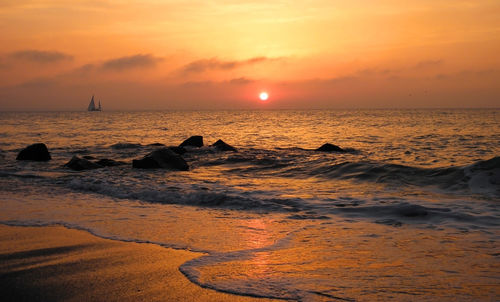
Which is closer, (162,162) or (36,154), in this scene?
(162,162)

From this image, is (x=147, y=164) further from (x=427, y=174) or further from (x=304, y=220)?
(x=427, y=174)

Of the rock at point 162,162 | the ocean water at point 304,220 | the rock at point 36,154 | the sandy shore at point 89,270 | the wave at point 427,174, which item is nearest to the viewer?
the sandy shore at point 89,270

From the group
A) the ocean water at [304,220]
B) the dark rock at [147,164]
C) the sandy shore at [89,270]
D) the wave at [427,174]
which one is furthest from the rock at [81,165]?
the sandy shore at [89,270]

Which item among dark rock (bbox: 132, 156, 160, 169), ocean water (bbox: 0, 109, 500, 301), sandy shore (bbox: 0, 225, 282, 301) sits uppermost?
dark rock (bbox: 132, 156, 160, 169)

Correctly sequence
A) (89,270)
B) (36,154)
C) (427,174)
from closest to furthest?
1. (89,270)
2. (427,174)
3. (36,154)

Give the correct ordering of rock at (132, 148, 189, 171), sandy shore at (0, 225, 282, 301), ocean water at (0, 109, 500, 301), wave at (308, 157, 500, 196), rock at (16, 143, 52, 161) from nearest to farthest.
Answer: sandy shore at (0, 225, 282, 301) → ocean water at (0, 109, 500, 301) → wave at (308, 157, 500, 196) → rock at (132, 148, 189, 171) → rock at (16, 143, 52, 161)

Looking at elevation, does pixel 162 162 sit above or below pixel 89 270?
above

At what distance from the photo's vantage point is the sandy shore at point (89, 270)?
414cm

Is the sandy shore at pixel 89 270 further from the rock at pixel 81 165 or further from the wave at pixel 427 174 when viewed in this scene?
the rock at pixel 81 165

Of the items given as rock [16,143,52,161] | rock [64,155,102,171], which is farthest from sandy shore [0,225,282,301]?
rock [16,143,52,161]

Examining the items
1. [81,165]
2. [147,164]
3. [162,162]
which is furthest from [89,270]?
[81,165]

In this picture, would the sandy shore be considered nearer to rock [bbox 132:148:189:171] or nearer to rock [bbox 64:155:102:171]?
rock [bbox 132:148:189:171]

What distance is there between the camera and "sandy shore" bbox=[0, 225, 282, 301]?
4.14m

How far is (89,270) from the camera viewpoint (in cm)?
485
